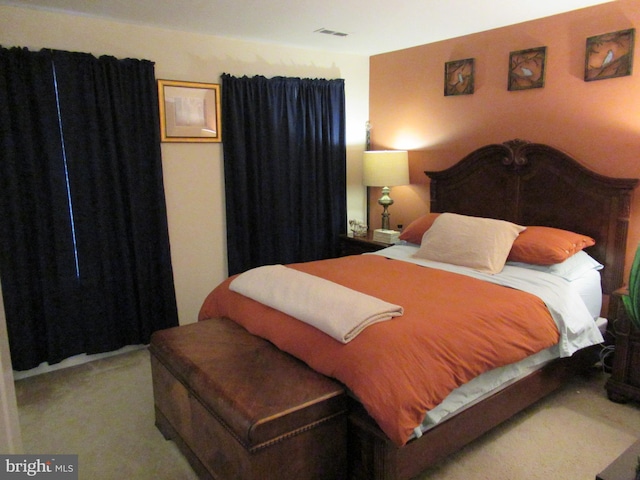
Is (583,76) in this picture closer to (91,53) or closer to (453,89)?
(453,89)

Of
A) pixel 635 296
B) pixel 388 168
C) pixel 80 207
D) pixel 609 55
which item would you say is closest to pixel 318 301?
pixel 635 296

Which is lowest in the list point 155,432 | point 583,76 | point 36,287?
point 155,432

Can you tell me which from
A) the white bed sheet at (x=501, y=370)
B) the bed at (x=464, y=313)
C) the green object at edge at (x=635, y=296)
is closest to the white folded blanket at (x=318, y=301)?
the bed at (x=464, y=313)

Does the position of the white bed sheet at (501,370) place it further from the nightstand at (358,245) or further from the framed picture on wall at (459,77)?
the framed picture on wall at (459,77)

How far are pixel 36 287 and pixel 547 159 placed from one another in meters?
3.52

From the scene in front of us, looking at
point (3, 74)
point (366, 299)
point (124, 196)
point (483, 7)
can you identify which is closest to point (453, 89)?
point (483, 7)

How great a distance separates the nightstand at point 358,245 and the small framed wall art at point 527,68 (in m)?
1.57

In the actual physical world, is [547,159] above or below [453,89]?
below

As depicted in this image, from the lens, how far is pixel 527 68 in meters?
3.36

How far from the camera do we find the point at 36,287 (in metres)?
3.06

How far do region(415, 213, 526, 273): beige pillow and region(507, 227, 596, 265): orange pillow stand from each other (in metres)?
0.06

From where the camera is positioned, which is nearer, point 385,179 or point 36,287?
point 36,287

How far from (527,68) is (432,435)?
2663 millimetres

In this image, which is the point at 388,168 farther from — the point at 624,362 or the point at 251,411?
the point at 251,411
